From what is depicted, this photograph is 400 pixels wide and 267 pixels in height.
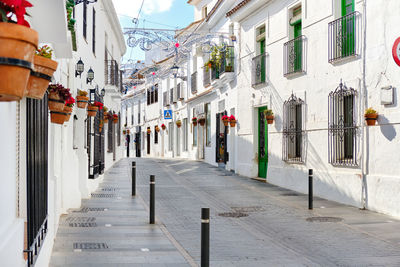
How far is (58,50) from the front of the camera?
748 centimetres

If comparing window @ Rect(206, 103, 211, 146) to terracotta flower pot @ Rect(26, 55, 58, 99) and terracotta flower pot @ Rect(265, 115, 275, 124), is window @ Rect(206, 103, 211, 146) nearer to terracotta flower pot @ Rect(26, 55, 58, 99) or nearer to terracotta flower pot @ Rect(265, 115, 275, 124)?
terracotta flower pot @ Rect(265, 115, 275, 124)

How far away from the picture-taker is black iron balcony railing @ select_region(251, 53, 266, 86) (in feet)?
59.2

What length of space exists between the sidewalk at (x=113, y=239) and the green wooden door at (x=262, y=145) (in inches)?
267

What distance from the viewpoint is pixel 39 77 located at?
3457mm

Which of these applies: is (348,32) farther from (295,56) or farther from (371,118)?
(295,56)

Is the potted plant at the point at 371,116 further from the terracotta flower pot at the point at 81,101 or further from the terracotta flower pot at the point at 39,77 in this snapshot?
the terracotta flower pot at the point at 39,77

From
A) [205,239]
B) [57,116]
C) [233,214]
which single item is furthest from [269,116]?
[205,239]

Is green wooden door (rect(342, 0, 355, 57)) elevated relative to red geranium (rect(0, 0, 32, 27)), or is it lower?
elevated

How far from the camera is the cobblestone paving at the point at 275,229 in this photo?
24.0ft

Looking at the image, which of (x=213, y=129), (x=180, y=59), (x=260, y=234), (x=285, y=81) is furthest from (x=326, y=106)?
(x=180, y=59)

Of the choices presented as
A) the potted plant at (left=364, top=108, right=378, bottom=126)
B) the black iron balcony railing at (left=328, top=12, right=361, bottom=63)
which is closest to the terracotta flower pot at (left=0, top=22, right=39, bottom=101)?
the potted plant at (left=364, top=108, right=378, bottom=126)

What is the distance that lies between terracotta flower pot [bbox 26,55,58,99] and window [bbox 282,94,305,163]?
484 inches

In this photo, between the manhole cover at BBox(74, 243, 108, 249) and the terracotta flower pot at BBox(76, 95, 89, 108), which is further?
the terracotta flower pot at BBox(76, 95, 89, 108)

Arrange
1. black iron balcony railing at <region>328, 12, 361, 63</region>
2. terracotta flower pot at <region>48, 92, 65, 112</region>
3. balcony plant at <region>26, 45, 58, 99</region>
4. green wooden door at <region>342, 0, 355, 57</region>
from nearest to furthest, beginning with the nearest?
balcony plant at <region>26, 45, 58, 99</region>, terracotta flower pot at <region>48, 92, 65, 112</region>, black iron balcony railing at <region>328, 12, 361, 63</region>, green wooden door at <region>342, 0, 355, 57</region>
